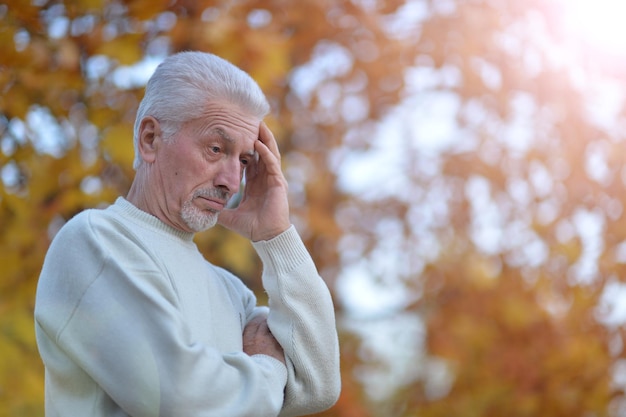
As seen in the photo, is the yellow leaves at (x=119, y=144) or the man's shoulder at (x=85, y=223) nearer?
the man's shoulder at (x=85, y=223)

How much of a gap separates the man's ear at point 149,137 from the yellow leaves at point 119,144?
3.76ft

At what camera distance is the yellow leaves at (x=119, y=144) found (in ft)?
9.67

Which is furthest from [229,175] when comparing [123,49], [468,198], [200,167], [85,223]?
[468,198]

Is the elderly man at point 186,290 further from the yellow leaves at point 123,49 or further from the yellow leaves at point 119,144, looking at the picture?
the yellow leaves at point 123,49

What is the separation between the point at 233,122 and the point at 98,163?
150 centimetres

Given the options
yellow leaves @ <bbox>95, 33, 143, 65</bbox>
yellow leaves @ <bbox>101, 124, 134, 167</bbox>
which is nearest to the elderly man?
yellow leaves @ <bbox>101, 124, 134, 167</bbox>

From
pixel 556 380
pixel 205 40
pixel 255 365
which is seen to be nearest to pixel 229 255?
pixel 205 40

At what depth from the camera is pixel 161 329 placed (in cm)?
154

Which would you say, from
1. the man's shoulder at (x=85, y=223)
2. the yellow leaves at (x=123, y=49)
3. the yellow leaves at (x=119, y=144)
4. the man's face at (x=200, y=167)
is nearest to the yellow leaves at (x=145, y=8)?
the yellow leaves at (x=123, y=49)

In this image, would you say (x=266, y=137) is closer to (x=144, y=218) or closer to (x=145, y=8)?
(x=144, y=218)

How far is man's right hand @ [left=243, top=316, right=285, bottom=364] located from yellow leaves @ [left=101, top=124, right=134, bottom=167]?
123cm

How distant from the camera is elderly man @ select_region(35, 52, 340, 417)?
1530 mm

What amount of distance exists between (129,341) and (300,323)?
1.21ft

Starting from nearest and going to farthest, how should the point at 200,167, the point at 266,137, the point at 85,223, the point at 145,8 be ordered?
1. the point at 85,223
2. the point at 200,167
3. the point at 266,137
4. the point at 145,8
